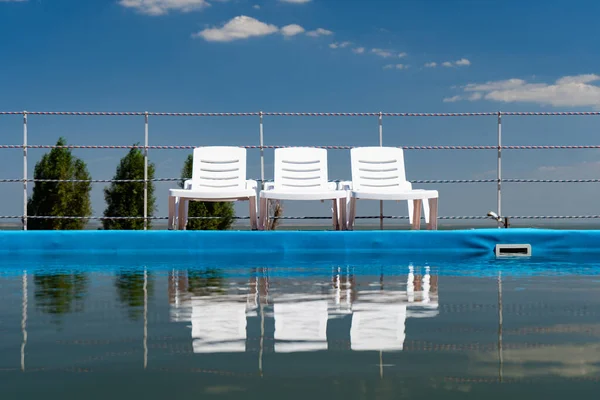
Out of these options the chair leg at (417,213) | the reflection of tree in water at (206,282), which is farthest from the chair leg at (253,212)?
the reflection of tree in water at (206,282)

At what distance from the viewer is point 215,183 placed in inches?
240

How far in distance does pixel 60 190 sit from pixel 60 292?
81.7 ft

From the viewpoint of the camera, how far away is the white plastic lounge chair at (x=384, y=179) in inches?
234

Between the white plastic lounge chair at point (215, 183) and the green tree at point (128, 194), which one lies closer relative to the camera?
the white plastic lounge chair at point (215, 183)

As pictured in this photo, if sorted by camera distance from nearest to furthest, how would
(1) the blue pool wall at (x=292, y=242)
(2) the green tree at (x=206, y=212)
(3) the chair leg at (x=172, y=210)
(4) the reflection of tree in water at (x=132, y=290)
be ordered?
(4) the reflection of tree in water at (x=132, y=290), (1) the blue pool wall at (x=292, y=242), (3) the chair leg at (x=172, y=210), (2) the green tree at (x=206, y=212)

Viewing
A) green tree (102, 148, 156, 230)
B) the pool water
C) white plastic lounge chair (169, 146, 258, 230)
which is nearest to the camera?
the pool water

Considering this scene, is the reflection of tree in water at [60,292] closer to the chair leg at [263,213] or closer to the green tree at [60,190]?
the chair leg at [263,213]

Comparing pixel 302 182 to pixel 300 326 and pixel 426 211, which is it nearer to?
pixel 426 211

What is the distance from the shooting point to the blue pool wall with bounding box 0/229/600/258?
5.54 m

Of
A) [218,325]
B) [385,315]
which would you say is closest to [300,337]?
[218,325]

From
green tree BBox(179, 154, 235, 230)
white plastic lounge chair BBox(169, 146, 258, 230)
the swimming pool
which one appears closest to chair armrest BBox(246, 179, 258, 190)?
white plastic lounge chair BBox(169, 146, 258, 230)

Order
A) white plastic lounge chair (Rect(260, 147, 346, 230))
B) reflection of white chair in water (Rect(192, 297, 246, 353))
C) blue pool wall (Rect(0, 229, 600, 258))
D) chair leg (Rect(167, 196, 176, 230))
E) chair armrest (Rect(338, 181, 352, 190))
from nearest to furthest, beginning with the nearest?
reflection of white chair in water (Rect(192, 297, 246, 353)) → blue pool wall (Rect(0, 229, 600, 258)) → white plastic lounge chair (Rect(260, 147, 346, 230)) → chair leg (Rect(167, 196, 176, 230)) → chair armrest (Rect(338, 181, 352, 190))

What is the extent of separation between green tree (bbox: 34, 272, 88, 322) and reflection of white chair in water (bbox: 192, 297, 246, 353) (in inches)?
19.0

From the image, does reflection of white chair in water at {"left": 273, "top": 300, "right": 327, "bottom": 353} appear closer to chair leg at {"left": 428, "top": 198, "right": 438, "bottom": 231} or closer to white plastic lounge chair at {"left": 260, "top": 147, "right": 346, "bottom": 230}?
white plastic lounge chair at {"left": 260, "top": 147, "right": 346, "bottom": 230}
